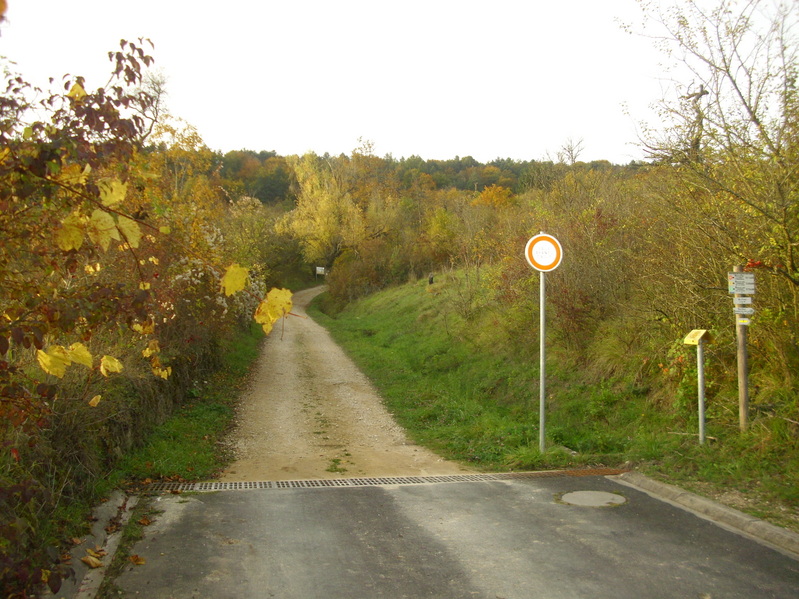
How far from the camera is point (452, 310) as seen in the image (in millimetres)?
23672

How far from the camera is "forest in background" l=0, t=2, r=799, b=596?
345 cm

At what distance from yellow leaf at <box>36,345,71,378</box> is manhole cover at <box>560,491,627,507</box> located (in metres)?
5.27

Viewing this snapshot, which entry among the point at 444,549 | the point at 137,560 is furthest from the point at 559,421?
the point at 137,560

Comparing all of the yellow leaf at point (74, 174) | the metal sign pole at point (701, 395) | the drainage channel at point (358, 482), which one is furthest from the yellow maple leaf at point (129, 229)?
the metal sign pole at point (701, 395)

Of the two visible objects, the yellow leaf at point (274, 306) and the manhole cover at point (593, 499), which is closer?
the yellow leaf at point (274, 306)

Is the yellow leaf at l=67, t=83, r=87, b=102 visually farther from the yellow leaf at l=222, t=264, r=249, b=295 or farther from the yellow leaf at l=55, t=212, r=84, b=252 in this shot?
the yellow leaf at l=222, t=264, r=249, b=295

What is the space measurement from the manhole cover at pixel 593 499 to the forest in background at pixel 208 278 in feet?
6.90

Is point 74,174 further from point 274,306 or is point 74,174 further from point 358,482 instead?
point 358,482

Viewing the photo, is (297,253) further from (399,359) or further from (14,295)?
(14,295)

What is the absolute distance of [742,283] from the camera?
770 cm

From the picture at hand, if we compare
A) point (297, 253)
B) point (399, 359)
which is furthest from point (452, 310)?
point (297, 253)

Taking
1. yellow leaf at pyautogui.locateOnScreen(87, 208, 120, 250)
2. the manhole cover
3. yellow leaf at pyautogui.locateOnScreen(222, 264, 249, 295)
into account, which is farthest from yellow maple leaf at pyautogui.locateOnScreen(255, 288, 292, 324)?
the manhole cover

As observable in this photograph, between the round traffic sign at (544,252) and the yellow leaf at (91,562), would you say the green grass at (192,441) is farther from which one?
the round traffic sign at (544,252)

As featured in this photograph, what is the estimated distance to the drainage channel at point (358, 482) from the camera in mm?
7398
